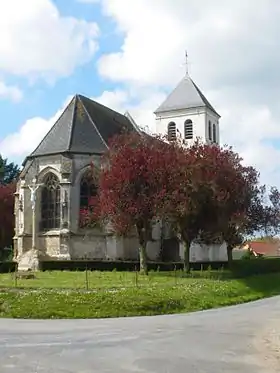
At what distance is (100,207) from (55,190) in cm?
1187

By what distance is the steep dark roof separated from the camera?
143 ft

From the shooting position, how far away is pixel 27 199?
44.1 metres

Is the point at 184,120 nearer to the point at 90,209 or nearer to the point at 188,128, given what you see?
the point at 188,128

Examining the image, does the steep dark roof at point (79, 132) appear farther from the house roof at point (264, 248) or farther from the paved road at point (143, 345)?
the house roof at point (264, 248)

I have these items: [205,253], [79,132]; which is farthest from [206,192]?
[205,253]

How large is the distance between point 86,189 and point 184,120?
86.7 feet

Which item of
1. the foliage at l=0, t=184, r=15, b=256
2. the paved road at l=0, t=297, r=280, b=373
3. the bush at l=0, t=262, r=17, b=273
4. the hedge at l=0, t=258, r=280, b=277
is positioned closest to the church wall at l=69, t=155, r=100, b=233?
the hedge at l=0, t=258, r=280, b=277

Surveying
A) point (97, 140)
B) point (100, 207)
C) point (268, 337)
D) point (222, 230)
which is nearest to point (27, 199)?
point (97, 140)

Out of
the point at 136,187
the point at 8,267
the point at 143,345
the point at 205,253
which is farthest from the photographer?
the point at 205,253

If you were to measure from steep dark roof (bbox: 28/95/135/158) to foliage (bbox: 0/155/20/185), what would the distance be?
31.9m

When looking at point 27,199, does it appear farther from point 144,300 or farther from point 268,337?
point 268,337

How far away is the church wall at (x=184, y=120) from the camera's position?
65.5m

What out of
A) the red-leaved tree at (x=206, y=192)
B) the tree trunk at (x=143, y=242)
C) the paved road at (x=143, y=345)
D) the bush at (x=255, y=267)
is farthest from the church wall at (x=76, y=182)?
the paved road at (x=143, y=345)

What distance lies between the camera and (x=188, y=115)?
6650cm
